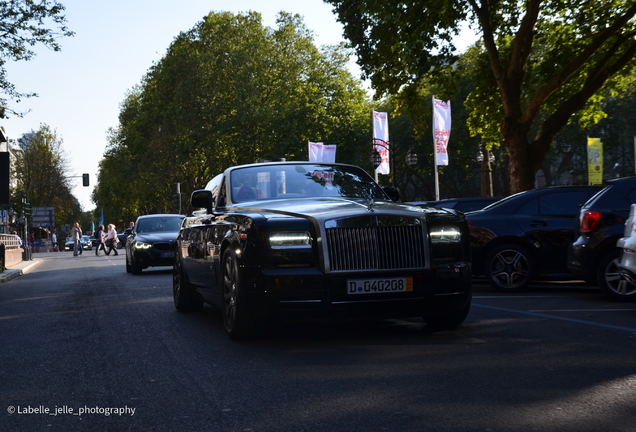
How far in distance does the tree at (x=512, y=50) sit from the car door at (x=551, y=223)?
6.94 m

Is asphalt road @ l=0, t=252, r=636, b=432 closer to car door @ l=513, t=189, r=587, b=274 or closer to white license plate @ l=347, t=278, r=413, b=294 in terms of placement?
white license plate @ l=347, t=278, r=413, b=294

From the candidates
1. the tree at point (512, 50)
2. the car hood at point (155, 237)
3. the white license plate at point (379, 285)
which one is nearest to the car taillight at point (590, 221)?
the white license plate at point (379, 285)

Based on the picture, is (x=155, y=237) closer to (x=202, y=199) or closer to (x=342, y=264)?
(x=202, y=199)

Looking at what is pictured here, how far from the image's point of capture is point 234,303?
695cm

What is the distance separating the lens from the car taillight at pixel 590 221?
403 inches

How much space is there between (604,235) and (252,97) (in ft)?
132

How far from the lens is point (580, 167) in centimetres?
5194

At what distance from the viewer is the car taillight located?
10227 millimetres

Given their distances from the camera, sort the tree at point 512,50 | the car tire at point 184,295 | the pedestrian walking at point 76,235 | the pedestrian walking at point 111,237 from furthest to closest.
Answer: the pedestrian walking at point 76,235 → the pedestrian walking at point 111,237 → the tree at point 512,50 → the car tire at point 184,295

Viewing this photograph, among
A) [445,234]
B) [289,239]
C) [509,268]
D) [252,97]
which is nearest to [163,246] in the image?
[509,268]

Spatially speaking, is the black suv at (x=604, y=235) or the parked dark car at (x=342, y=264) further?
the black suv at (x=604, y=235)

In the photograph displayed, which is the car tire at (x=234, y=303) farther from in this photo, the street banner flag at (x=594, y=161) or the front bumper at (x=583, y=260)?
the street banner flag at (x=594, y=161)

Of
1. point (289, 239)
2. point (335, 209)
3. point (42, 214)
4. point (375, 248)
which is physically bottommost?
point (375, 248)

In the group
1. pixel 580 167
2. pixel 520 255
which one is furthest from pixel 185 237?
pixel 580 167
